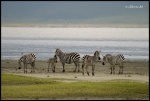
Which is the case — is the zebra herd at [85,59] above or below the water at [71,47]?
below

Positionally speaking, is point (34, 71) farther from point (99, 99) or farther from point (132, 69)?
point (99, 99)

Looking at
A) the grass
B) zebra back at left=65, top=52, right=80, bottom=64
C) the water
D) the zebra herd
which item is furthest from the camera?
the water

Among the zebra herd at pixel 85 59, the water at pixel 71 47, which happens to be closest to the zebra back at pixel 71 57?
the zebra herd at pixel 85 59

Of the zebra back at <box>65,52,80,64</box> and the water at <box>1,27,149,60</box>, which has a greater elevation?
the water at <box>1,27,149,60</box>

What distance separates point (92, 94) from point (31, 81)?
4.67 metres

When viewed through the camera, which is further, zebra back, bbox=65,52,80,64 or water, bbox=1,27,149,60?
water, bbox=1,27,149,60

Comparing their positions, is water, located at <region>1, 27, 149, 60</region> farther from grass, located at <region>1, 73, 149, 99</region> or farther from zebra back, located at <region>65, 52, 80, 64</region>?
grass, located at <region>1, 73, 149, 99</region>

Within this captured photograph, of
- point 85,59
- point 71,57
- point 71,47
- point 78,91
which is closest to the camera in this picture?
point 78,91

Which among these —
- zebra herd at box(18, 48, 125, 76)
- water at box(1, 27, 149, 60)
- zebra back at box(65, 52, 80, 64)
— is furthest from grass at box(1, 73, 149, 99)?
water at box(1, 27, 149, 60)

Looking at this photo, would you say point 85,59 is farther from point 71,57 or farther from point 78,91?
point 78,91

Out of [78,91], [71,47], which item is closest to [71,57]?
[78,91]

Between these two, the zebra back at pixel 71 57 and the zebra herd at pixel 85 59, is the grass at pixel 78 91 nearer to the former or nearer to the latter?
the zebra herd at pixel 85 59

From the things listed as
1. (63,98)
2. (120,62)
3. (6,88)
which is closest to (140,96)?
(63,98)

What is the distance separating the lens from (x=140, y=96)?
21641 millimetres
